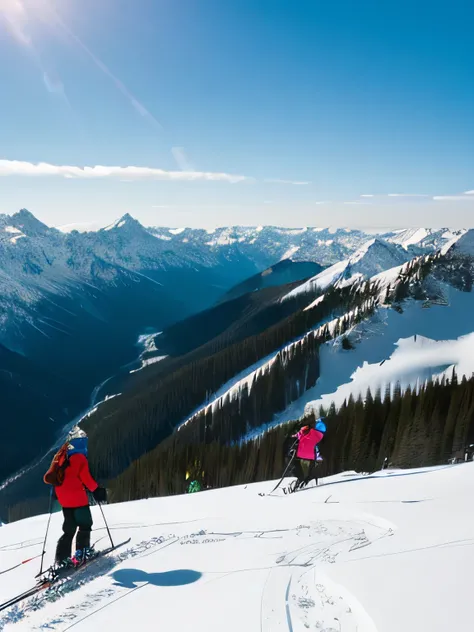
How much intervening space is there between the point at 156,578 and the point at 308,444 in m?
12.0

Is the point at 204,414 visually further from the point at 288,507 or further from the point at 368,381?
the point at 288,507

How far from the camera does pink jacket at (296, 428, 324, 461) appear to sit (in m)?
19.2

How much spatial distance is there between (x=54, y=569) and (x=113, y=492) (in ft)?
229

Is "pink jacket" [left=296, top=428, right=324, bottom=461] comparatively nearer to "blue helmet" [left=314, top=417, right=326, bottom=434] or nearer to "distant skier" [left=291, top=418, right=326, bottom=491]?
"distant skier" [left=291, top=418, right=326, bottom=491]

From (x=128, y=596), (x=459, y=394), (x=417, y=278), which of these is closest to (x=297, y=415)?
(x=459, y=394)

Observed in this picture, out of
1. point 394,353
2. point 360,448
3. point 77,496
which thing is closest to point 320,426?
point 77,496

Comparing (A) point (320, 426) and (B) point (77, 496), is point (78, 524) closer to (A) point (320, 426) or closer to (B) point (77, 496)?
(B) point (77, 496)

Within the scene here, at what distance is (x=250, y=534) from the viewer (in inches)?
439

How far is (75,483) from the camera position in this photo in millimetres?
10789

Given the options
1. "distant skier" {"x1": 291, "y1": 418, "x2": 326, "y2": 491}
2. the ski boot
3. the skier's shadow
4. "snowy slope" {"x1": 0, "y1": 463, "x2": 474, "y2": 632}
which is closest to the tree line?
"distant skier" {"x1": 291, "y1": 418, "x2": 326, "y2": 491}

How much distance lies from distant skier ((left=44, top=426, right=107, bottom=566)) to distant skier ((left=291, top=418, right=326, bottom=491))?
35.6 ft

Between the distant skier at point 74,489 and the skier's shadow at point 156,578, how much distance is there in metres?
2.05

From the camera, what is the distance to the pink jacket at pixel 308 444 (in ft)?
63.2

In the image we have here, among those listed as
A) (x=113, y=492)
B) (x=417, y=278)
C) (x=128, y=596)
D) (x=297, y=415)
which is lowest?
(x=113, y=492)
